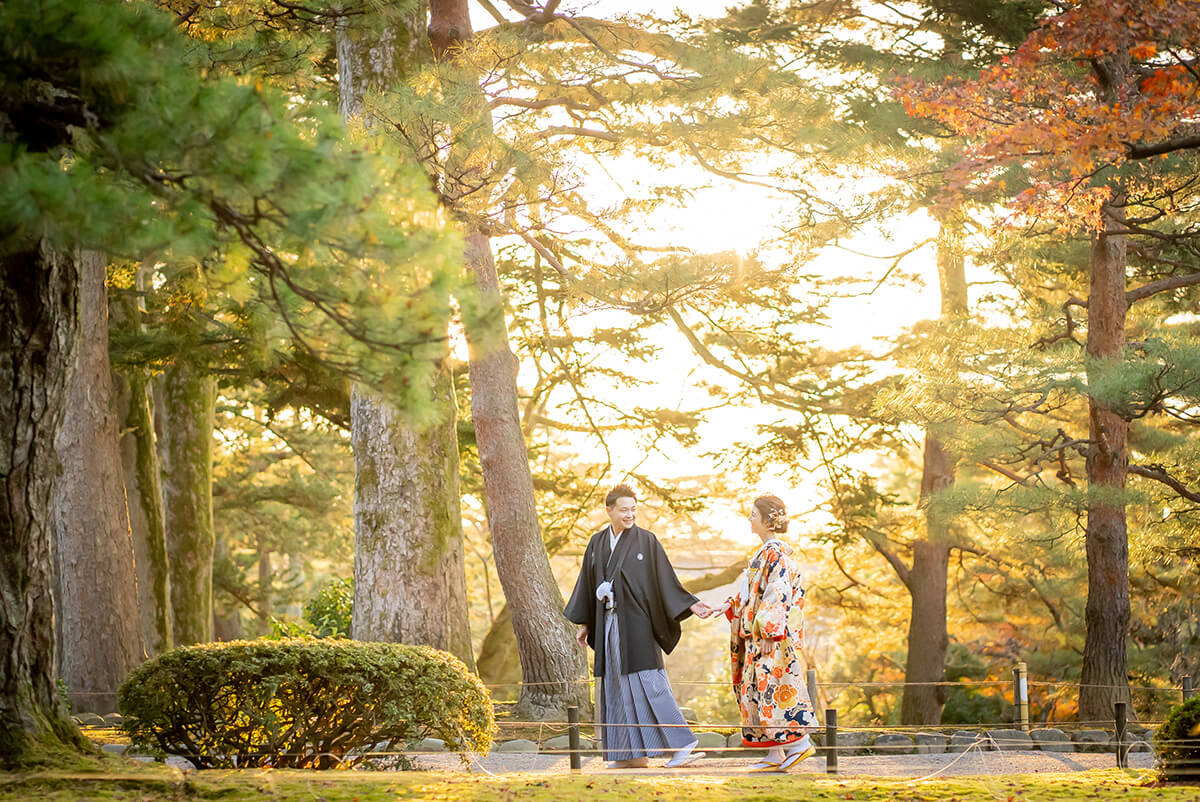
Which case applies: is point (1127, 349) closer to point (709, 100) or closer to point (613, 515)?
Answer: point (709, 100)

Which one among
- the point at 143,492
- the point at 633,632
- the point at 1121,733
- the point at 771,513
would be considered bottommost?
the point at 1121,733

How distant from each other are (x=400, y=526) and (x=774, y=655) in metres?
3.73

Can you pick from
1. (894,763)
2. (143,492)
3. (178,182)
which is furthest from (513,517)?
(178,182)

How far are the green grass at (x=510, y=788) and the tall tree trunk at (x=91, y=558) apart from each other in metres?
7.60

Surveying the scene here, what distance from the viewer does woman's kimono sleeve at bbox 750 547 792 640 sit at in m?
6.36

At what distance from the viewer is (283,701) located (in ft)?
18.8

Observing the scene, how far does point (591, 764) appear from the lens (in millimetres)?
7559

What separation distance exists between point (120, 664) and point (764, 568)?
26.7 feet

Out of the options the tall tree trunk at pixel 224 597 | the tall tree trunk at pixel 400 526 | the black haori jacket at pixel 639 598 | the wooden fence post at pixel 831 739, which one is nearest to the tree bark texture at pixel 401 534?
the tall tree trunk at pixel 400 526

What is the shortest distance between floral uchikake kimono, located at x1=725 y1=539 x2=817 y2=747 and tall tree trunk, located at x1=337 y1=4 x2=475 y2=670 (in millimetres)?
3378

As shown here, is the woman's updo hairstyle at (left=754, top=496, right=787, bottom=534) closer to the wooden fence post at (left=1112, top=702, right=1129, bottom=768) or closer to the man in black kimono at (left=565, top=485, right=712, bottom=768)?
the man in black kimono at (left=565, top=485, right=712, bottom=768)

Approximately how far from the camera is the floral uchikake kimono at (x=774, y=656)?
20.8 ft

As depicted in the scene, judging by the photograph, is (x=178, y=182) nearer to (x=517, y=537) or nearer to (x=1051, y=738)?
(x=517, y=537)

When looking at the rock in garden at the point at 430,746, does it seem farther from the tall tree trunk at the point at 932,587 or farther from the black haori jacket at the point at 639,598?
the tall tree trunk at the point at 932,587
